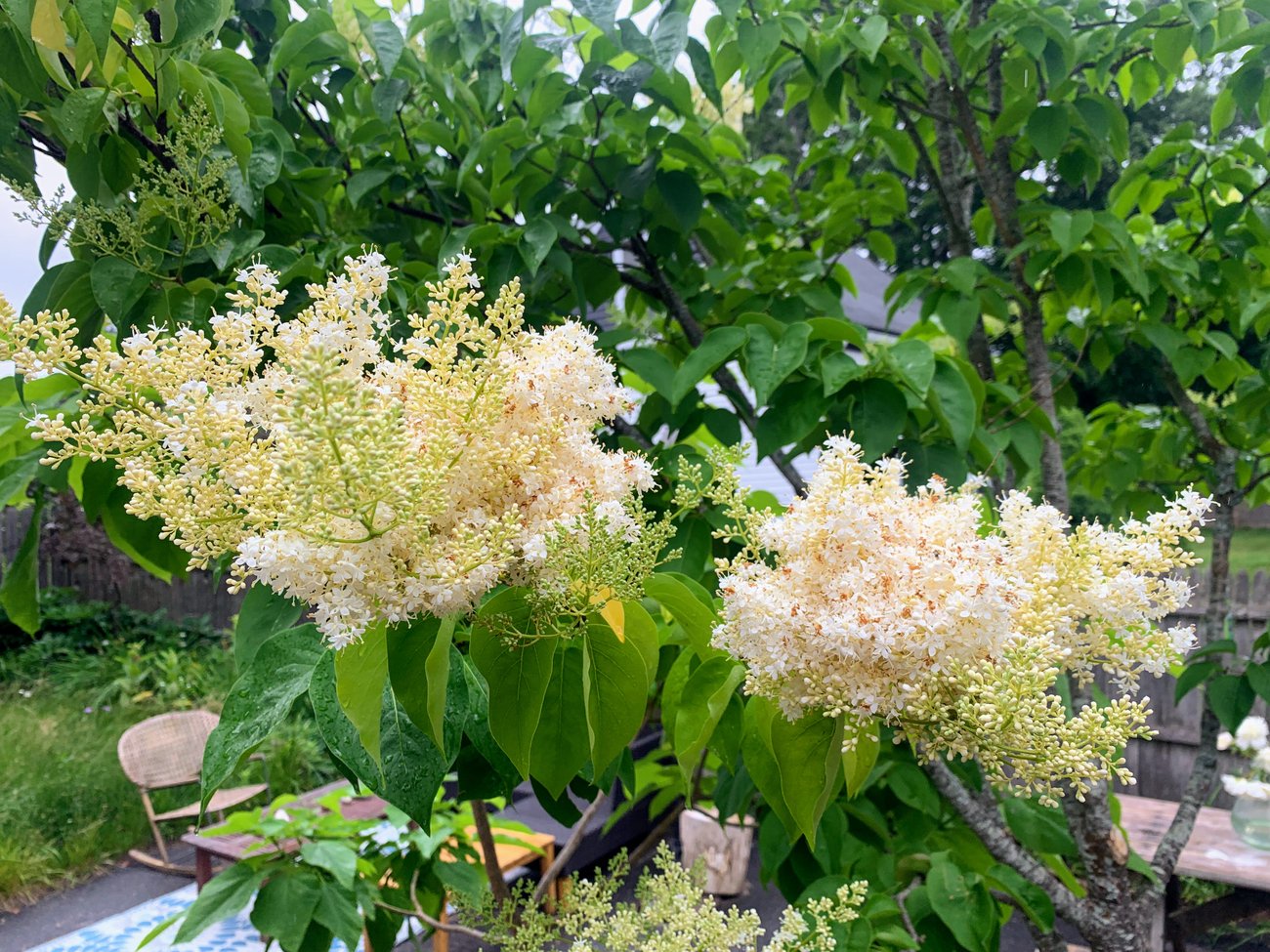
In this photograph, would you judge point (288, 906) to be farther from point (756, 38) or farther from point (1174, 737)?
point (1174, 737)

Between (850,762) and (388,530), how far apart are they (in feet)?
1.31

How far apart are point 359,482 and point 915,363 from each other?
817 millimetres

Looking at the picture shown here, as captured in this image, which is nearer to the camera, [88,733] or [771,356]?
[771,356]

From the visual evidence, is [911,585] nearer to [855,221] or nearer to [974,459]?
[974,459]

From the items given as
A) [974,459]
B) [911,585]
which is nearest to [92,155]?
[911,585]

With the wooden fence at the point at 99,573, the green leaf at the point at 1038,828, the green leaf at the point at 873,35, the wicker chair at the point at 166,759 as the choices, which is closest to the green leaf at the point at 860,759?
the green leaf at the point at 1038,828

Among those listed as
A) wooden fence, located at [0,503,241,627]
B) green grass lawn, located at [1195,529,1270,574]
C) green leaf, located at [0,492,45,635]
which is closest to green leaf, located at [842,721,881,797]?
green leaf, located at [0,492,45,635]

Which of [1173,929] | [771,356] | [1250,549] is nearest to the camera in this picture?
[771,356]

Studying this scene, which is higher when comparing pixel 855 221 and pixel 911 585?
pixel 855 221

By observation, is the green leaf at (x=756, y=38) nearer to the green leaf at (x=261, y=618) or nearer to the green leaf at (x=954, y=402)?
the green leaf at (x=954, y=402)

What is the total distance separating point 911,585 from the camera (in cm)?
56

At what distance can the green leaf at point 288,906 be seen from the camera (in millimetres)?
1234

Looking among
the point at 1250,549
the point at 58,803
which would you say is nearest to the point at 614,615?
the point at 58,803

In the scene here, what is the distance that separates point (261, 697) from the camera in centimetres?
67
